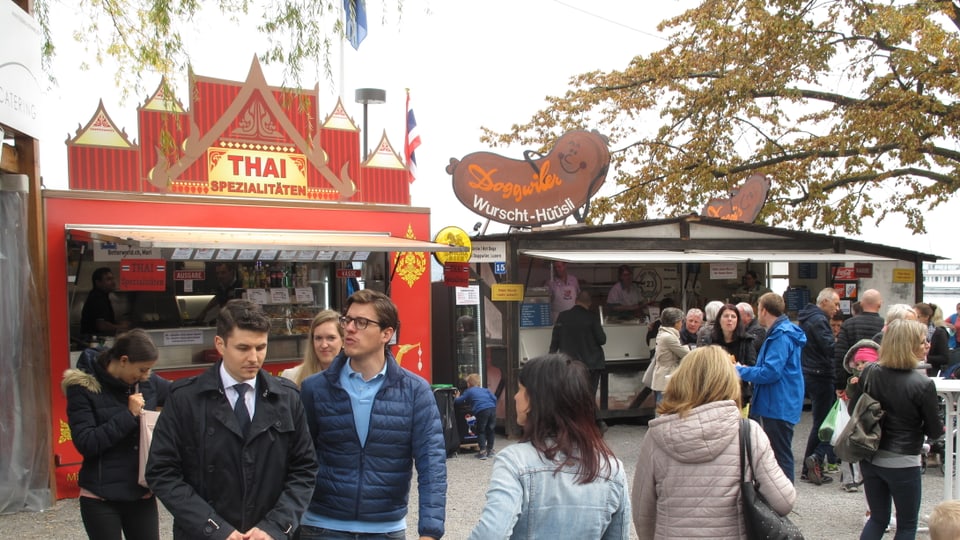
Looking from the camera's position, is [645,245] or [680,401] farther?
[645,245]

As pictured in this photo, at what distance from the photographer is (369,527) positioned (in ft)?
11.3

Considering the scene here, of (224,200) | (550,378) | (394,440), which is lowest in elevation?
(394,440)

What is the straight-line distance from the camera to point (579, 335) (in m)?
10.9

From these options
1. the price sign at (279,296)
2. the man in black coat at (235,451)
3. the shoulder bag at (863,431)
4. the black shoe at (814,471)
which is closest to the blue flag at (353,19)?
the price sign at (279,296)

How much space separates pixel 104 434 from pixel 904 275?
12811 mm

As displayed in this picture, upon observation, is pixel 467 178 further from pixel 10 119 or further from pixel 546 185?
pixel 10 119

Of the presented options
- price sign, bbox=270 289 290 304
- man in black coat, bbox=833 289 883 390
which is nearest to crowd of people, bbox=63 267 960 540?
man in black coat, bbox=833 289 883 390

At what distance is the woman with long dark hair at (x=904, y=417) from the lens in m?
5.02

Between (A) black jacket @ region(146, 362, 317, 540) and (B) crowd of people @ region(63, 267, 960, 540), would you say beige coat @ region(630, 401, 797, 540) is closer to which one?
(B) crowd of people @ region(63, 267, 960, 540)

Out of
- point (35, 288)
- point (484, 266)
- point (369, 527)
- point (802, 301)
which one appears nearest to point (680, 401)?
point (369, 527)

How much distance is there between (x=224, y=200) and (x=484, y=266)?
11.3 feet

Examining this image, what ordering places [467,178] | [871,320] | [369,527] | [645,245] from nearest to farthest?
[369,527] → [871,320] → [467,178] → [645,245]

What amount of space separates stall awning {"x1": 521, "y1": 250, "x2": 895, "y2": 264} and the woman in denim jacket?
756 centimetres

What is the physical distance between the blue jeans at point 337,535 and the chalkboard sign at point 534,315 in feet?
26.7
